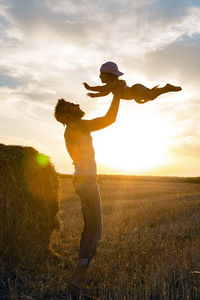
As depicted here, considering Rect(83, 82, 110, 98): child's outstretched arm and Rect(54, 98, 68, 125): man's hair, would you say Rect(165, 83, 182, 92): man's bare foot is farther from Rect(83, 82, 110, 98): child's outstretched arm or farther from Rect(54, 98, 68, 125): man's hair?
Rect(54, 98, 68, 125): man's hair

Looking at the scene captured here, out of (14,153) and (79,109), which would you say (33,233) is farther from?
(79,109)

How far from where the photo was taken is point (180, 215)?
34.8ft

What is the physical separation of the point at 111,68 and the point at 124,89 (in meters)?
0.30

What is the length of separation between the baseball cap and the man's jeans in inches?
51.6

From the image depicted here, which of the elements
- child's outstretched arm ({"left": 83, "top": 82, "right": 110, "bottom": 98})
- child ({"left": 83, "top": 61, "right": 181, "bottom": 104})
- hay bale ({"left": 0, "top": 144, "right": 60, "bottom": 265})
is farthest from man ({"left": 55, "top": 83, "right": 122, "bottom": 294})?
hay bale ({"left": 0, "top": 144, "right": 60, "bottom": 265})

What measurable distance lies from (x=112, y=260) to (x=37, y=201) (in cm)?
168

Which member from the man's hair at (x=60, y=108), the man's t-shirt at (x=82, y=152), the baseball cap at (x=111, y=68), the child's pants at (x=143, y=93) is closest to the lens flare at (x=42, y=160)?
the man's hair at (x=60, y=108)

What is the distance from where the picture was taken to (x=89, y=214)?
4.22 metres

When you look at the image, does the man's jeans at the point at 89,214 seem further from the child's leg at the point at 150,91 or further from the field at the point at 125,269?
the child's leg at the point at 150,91

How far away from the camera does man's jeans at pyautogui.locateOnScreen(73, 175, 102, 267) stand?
416 cm

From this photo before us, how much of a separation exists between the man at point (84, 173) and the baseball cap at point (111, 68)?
0.60 m

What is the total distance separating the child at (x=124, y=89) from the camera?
145 inches

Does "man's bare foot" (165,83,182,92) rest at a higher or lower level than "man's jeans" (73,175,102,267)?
higher

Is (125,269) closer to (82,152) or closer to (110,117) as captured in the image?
(82,152)
